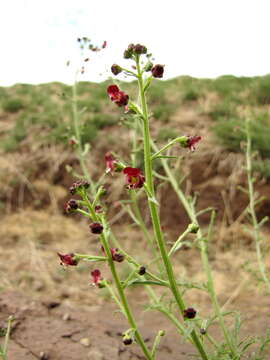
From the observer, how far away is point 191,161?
524 centimetres

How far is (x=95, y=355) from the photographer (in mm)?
2348

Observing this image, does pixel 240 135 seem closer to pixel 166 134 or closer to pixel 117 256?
pixel 166 134

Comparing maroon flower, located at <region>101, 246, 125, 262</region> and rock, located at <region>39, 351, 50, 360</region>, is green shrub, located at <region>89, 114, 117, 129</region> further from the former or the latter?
maroon flower, located at <region>101, 246, 125, 262</region>

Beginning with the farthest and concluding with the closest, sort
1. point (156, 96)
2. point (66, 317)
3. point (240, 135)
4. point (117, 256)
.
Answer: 1. point (156, 96)
2. point (240, 135)
3. point (66, 317)
4. point (117, 256)

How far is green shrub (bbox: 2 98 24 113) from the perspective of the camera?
7965 millimetres

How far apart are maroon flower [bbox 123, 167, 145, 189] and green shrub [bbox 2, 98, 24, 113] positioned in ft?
23.4

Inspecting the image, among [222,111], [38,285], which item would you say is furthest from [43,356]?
[222,111]

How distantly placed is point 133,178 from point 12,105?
7.15m

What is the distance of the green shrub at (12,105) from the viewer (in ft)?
26.1

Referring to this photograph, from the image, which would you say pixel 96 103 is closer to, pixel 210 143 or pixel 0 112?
pixel 0 112

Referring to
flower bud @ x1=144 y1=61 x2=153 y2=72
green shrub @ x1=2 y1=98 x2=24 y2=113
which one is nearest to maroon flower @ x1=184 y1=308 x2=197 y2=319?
flower bud @ x1=144 y1=61 x2=153 y2=72

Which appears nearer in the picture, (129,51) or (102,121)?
(129,51)

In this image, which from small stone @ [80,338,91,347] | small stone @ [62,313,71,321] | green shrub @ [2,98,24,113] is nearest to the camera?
small stone @ [80,338,91,347]

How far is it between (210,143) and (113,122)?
180 cm
